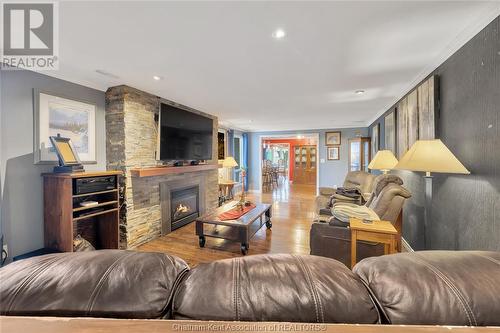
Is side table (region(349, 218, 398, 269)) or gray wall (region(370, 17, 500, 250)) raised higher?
gray wall (region(370, 17, 500, 250))

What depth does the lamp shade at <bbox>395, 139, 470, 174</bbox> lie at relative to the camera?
152 centimetres

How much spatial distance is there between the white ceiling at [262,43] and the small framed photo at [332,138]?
3661mm

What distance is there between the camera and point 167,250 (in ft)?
9.42

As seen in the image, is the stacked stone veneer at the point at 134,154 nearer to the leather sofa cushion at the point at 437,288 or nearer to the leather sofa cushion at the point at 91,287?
the leather sofa cushion at the point at 91,287

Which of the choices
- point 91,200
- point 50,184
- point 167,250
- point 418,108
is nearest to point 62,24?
point 50,184

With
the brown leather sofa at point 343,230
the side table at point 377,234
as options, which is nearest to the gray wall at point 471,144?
the brown leather sofa at point 343,230

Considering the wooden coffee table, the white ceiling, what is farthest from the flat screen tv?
the wooden coffee table

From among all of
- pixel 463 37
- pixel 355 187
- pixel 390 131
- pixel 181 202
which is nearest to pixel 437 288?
pixel 463 37

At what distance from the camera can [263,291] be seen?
0.58 meters

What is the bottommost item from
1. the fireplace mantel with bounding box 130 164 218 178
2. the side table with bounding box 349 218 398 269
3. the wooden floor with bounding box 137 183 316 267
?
the wooden floor with bounding box 137 183 316 267

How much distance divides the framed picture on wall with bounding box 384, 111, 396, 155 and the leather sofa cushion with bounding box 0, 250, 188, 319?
13.4 feet

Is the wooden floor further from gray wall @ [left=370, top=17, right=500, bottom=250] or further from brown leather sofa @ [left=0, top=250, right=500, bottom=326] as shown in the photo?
brown leather sofa @ [left=0, top=250, right=500, bottom=326]

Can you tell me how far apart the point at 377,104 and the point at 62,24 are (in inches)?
177

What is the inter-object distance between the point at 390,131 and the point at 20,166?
5.34 meters
